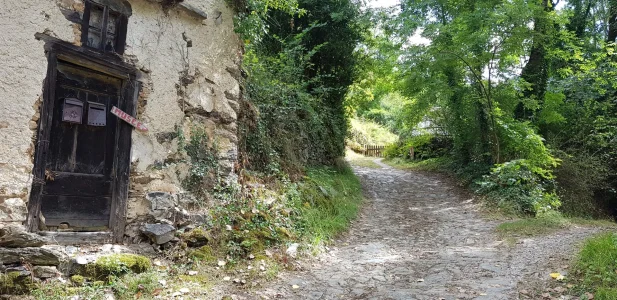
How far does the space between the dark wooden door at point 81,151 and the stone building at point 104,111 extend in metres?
0.01

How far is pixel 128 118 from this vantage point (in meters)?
4.88

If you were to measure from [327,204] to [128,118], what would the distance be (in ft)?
14.8

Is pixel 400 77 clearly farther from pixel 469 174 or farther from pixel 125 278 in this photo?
pixel 125 278

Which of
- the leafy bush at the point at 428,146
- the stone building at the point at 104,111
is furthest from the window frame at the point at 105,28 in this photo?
the leafy bush at the point at 428,146

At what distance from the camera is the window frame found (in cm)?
461

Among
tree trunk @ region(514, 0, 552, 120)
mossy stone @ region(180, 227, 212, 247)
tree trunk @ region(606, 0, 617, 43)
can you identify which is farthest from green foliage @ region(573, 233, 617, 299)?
tree trunk @ region(606, 0, 617, 43)

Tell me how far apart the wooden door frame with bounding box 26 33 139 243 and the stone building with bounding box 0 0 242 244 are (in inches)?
0.4

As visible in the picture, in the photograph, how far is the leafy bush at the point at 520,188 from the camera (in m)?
9.50

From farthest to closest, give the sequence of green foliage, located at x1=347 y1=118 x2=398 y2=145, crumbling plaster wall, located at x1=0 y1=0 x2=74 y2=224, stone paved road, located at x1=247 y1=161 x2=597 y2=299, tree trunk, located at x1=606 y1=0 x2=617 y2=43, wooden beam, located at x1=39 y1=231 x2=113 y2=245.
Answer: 1. green foliage, located at x1=347 y1=118 x2=398 y2=145
2. tree trunk, located at x1=606 y1=0 x2=617 y2=43
3. stone paved road, located at x1=247 y1=161 x2=597 y2=299
4. wooden beam, located at x1=39 y1=231 x2=113 y2=245
5. crumbling plaster wall, located at x1=0 y1=0 x2=74 y2=224

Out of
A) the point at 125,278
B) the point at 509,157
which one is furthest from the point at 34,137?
the point at 509,157

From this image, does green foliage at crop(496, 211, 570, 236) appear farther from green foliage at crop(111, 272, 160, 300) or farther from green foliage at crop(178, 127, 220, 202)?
green foliage at crop(111, 272, 160, 300)

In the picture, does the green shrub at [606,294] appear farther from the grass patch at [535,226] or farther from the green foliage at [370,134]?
→ the green foliage at [370,134]

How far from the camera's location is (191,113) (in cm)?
571

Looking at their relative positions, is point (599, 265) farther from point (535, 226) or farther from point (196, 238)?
point (196, 238)
